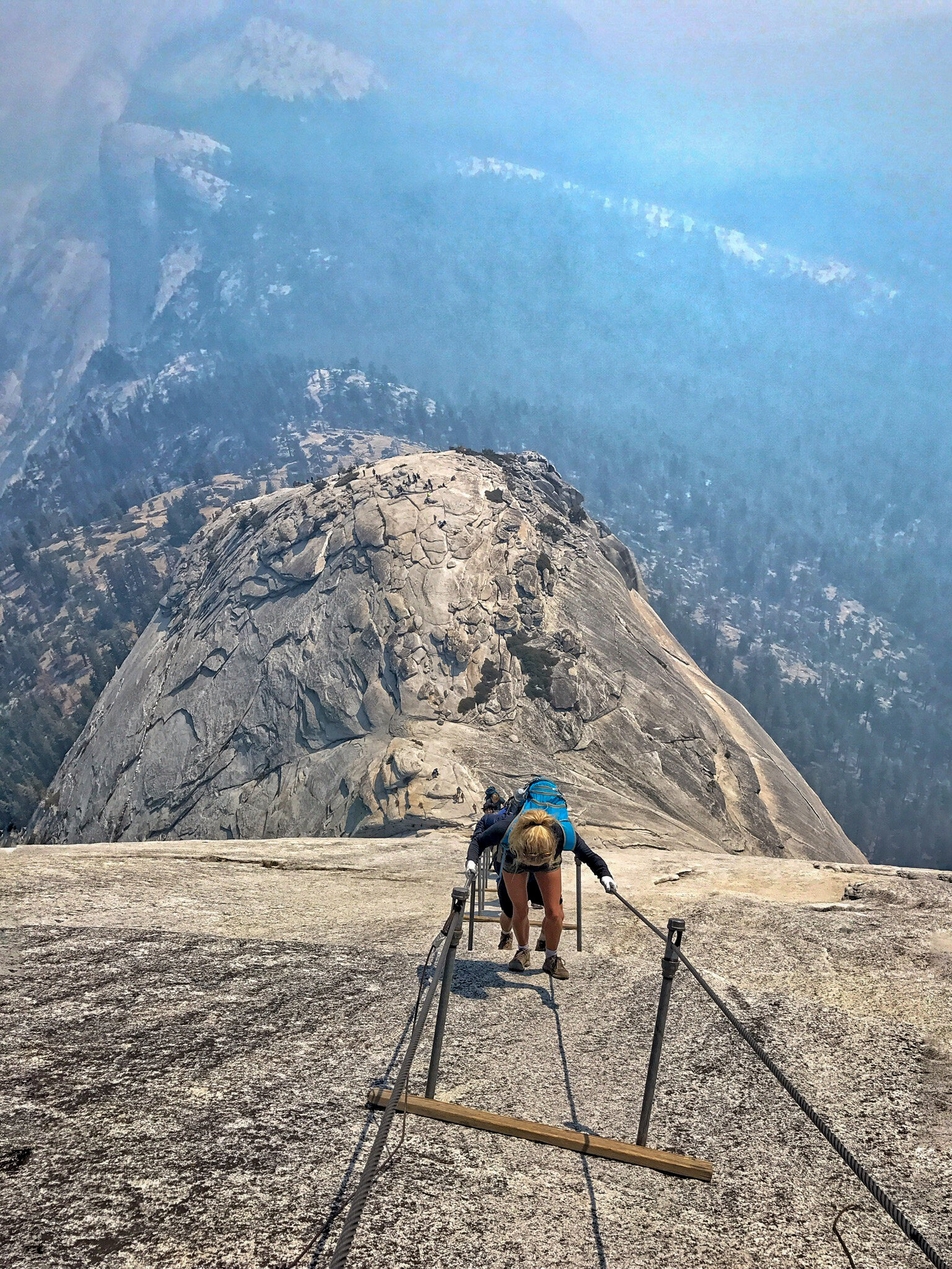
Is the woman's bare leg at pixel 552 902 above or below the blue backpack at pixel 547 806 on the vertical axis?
below

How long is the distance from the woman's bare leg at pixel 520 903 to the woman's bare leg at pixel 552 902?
0.10 meters

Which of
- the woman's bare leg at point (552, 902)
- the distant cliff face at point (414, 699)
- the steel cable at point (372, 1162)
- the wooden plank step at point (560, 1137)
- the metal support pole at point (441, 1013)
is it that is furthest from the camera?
the distant cliff face at point (414, 699)

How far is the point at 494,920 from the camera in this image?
13602mm

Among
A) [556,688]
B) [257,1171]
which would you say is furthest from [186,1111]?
[556,688]

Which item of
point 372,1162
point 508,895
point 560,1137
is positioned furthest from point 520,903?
point 372,1162

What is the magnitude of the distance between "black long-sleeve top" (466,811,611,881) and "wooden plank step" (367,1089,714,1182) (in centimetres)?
258

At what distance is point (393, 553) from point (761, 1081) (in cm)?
4840

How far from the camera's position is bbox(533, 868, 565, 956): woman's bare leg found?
8219 mm

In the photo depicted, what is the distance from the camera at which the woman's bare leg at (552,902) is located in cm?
822

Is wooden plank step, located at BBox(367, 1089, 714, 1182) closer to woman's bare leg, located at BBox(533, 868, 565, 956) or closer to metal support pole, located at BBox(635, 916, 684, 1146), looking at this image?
metal support pole, located at BBox(635, 916, 684, 1146)

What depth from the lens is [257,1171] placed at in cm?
510

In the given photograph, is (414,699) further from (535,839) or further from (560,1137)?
(560,1137)

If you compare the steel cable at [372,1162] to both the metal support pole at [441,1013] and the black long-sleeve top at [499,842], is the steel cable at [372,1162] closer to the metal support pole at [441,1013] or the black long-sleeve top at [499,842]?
the metal support pole at [441,1013]

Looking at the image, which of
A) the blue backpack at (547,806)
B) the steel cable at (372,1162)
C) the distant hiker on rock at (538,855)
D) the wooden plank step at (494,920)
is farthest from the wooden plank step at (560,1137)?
the wooden plank step at (494,920)
